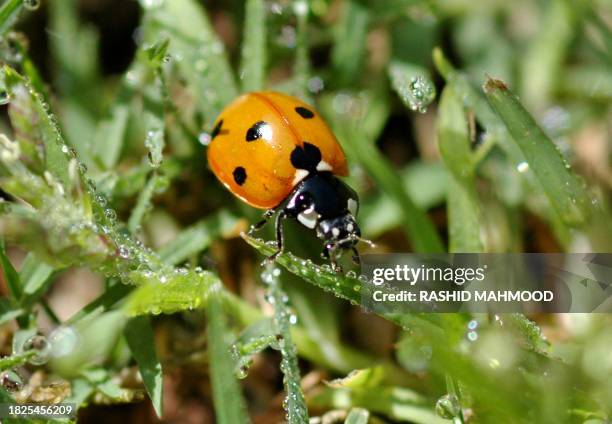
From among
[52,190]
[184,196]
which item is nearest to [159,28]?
[184,196]

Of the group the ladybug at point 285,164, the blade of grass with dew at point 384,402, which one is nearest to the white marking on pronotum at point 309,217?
the ladybug at point 285,164

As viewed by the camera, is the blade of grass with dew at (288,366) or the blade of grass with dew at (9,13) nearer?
the blade of grass with dew at (288,366)

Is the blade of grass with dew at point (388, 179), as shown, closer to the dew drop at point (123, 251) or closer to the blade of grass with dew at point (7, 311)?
the dew drop at point (123, 251)

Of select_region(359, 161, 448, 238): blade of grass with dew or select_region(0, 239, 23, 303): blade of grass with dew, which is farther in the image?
select_region(359, 161, 448, 238): blade of grass with dew

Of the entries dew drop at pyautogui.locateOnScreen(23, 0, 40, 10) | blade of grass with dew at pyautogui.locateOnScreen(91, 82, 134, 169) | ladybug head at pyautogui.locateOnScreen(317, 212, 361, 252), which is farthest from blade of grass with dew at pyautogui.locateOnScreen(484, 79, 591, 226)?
dew drop at pyautogui.locateOnScreen(23, 0, 40, 10)

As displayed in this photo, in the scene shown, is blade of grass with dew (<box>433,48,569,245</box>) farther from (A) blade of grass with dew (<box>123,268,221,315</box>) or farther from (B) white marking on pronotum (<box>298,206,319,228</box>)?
(A) blade of grass with dew (<box>123,268,221,315</box>)

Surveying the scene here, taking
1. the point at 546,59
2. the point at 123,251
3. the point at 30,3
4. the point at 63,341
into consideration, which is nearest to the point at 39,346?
the point at 63,341

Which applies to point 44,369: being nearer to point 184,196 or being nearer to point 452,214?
point 184,196
